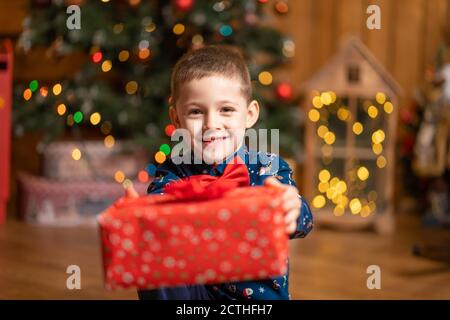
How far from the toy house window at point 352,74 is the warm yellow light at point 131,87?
34.0 inches

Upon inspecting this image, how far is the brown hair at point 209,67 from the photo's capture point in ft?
4.09

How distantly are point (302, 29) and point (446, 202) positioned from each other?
1.05 metres

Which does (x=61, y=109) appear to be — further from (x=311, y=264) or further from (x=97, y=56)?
(x=311, y=264)

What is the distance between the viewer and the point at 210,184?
1179 mm

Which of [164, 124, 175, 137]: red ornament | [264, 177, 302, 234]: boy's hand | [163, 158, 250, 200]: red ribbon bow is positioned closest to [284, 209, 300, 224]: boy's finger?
[264, 177, 302, 234]: boy's hand

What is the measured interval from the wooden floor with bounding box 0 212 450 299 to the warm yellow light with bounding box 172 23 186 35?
0.84m

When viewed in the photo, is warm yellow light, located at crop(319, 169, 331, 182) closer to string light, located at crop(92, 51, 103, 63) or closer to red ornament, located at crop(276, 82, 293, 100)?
red ornament, located at crop(276, 82, 293, 100)

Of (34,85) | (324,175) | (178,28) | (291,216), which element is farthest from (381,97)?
(291,216)

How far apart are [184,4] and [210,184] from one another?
67.1 inches
